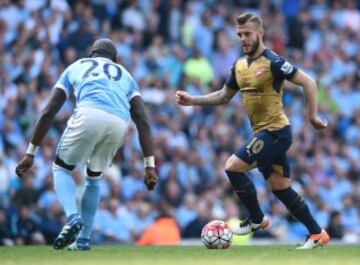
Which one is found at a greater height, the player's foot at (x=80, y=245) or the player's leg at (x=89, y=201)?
the player's leg at (x=89, y=201)

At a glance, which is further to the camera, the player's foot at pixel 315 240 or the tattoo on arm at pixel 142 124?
the player's foot at pixel 315 240

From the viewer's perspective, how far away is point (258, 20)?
13.1m

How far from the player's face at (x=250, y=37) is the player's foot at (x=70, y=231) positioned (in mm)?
2456

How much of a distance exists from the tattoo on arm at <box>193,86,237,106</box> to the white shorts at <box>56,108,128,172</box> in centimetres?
119

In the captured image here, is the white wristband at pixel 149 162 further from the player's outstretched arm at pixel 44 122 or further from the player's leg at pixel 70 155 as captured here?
the player's outstretched arm at pixel 44 122

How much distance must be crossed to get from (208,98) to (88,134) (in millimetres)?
1741

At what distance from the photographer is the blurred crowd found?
1934 centimetres

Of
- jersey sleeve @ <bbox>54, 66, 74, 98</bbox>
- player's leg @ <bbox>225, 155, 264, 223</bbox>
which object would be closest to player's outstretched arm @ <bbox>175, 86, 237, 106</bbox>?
player's leg @ <bbox>225, 155, 264, 223</bbox>

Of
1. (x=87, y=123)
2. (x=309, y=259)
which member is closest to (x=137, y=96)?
(x=87, y=123)

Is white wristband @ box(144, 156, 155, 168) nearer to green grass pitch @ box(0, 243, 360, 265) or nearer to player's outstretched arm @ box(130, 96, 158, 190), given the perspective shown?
player's outstretched arm @ box(130, 96, 158, 190)

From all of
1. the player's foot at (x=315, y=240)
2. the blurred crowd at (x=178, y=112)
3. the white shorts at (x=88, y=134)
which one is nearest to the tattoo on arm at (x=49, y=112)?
the white shorts at (x=88, y=134)

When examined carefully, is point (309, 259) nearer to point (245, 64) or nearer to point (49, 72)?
point (245, 64)

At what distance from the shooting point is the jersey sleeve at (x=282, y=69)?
12859 millimetres

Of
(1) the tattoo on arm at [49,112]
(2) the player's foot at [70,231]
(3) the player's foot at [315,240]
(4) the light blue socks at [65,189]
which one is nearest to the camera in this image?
(2) the player's foot at [70,231]
